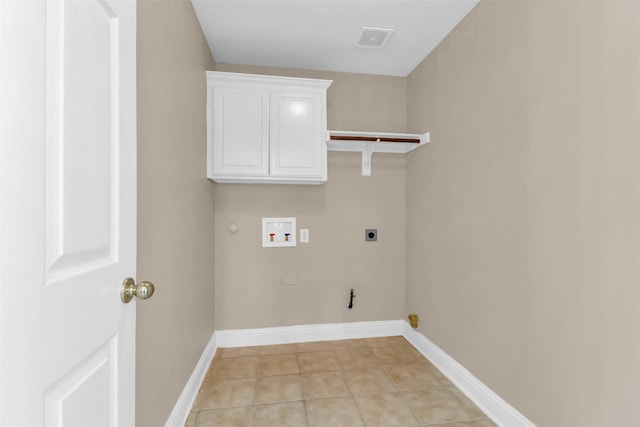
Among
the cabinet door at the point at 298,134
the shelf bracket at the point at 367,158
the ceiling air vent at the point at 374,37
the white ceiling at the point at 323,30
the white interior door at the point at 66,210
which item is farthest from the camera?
the shelf bracket at the point at 367,158

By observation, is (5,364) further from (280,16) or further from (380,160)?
(380,160)

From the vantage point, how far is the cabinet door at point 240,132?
2299 millimetres

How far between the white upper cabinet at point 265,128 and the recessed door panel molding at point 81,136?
1.53m

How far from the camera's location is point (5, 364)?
459 millimetres

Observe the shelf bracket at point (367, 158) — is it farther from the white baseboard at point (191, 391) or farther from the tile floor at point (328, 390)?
the white baseboard at point (191, 391)

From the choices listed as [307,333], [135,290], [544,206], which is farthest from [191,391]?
[544,206]

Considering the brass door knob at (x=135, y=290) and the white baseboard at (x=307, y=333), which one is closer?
the brass door knob at (x=135, y=290)

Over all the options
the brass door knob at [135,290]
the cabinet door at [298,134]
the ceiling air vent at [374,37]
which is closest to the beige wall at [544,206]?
the ceiling air vent at [374,37]

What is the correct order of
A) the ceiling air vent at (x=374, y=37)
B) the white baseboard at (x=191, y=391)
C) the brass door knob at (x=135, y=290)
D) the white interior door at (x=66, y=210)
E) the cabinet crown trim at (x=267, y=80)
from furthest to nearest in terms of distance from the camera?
the cabinet crown trim at (x=267, y=80)
the ceiling air vent at (x=374, y=37)
the white baseboard at (x=191, y=391)
the brass door knob at (x=135, y=290)
the white interior door at (x=66, y=210)

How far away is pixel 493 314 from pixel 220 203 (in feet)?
7.06

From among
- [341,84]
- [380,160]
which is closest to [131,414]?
[380,160]

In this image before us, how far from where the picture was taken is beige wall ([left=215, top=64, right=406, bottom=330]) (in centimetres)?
262

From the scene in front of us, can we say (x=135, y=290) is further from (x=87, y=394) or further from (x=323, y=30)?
(x=323, y=30)

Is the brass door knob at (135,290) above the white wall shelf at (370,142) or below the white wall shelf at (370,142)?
below
